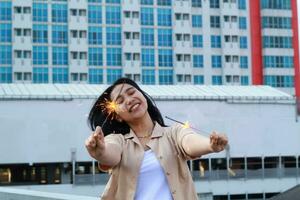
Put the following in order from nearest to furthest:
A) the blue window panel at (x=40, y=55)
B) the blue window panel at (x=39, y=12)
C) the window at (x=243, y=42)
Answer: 1. the blue window panel at (x=40, y=55)
2. the blue window panel at (x=39, y=12)
3. the window at (x=243, y=42)

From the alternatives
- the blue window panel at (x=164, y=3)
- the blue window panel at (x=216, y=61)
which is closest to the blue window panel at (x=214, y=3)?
the blue window panel at (x=164, y=3)

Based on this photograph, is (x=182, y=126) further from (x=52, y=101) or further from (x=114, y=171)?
(x=52, y=101)

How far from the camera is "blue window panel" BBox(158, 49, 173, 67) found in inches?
2419

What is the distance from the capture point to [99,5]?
6069 cm

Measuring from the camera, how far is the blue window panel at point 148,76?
60.8m

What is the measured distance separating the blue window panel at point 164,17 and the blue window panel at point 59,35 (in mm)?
9616

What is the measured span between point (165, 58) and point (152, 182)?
193 feet

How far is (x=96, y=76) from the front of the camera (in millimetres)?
59750

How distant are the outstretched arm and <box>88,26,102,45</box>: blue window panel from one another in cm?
5777

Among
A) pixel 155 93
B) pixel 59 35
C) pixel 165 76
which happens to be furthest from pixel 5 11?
pixel 155 93

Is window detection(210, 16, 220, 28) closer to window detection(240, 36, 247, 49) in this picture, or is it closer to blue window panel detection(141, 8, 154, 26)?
window detection(240, 36, 247, 49)

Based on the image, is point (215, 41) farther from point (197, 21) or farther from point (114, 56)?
point (114, 56)

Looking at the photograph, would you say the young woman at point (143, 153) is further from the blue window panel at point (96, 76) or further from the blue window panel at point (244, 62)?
the blue window panel at point (244, 62)

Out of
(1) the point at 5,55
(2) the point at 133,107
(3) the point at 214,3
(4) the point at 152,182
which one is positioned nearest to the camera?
(4) the point at 152,182
